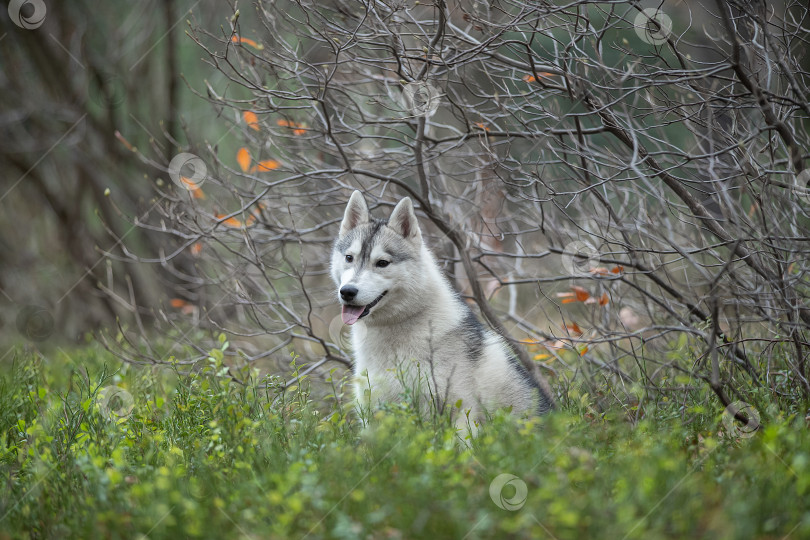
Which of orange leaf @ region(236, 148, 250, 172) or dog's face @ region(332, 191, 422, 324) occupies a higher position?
orange leaf @ region(236, 148, 250, 172)

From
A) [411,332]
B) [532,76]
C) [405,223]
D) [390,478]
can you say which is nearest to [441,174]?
[405,223]

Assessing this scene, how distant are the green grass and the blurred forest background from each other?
2.26 feet

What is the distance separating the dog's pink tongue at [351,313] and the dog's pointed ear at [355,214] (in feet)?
2.70

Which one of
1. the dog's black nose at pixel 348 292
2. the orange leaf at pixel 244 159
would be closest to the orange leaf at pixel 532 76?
the dog's black nose at pixel 348 292

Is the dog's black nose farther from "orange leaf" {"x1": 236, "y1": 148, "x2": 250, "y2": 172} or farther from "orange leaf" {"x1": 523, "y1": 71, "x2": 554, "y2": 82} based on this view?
"orange leaf" {"x1": 236, "y1": 148, "x2": 250, "y2": 172}

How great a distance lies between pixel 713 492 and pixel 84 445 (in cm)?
370

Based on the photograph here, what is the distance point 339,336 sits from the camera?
7125 mm

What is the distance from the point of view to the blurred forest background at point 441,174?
4672 mm

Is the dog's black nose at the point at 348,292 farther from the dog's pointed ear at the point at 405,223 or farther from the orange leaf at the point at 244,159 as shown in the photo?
the orange leaf at the point at 244,159

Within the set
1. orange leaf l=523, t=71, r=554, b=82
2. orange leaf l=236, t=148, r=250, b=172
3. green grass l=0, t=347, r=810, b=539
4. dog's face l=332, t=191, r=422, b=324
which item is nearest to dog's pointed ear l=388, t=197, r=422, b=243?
dog's face l=332, t=191, r=422, b=324

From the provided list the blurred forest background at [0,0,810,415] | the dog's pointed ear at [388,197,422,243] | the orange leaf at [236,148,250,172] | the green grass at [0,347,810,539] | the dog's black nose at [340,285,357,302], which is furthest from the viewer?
the orange leaf at [236,148,250,172]

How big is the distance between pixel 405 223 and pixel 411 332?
2.95 ft

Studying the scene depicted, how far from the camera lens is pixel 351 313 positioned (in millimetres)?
5047

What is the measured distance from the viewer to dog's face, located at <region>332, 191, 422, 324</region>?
5.04m
